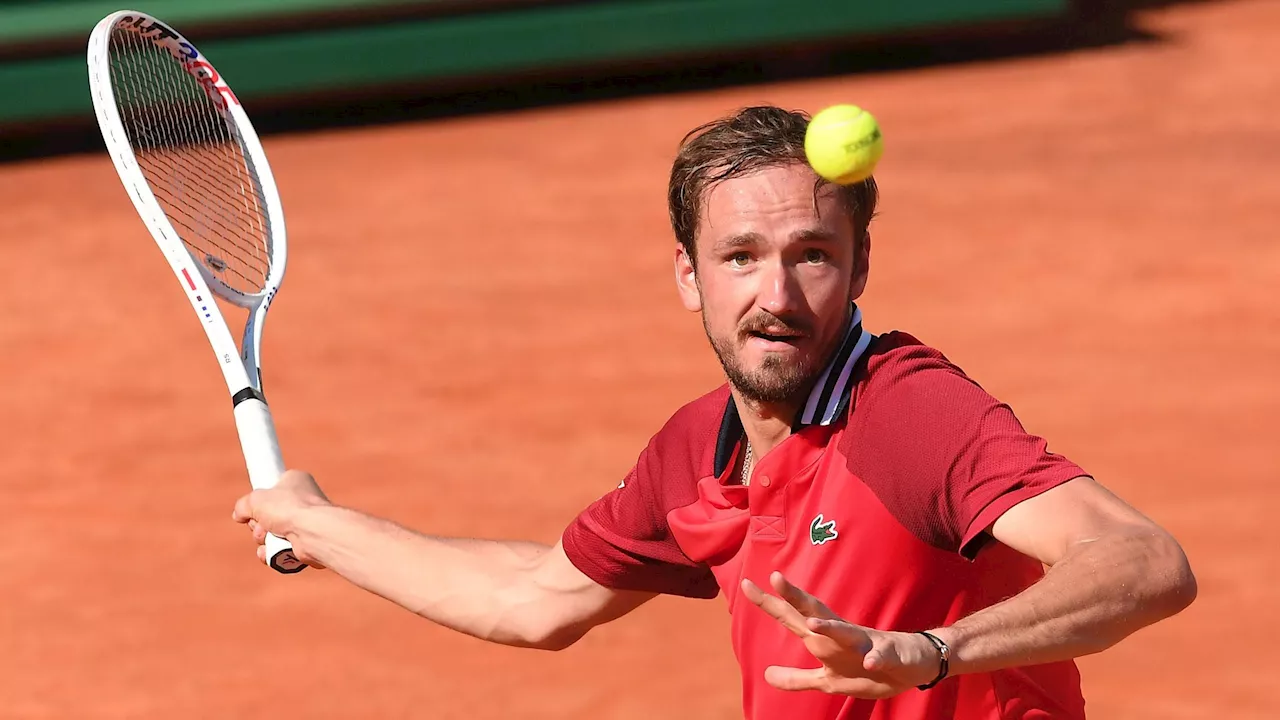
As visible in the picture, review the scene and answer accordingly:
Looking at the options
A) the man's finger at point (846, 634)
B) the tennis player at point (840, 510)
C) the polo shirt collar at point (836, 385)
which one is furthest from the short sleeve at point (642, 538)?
the man's finger at point (846, 634)

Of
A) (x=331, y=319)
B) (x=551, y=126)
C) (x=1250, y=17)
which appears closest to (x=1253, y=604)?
(x=331, y=319)

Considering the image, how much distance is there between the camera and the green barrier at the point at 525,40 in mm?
12023

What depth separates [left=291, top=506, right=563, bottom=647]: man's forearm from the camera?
3.71 meters

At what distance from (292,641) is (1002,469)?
386cm

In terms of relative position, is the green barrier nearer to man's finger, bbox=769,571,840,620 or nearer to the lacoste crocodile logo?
the lacoste crocodile logo

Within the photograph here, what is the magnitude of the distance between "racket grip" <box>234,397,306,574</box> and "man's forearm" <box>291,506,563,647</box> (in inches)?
5.3

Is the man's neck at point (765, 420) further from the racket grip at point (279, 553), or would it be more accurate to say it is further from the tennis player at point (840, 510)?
the racket grip at point (279, 553)

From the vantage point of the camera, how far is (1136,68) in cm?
1248

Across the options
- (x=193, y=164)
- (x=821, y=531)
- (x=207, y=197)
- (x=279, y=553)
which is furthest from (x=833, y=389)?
(x=193, y=164)

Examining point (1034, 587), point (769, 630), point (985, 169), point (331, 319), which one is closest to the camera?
point (1034, 587)

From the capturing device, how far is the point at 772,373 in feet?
10.1

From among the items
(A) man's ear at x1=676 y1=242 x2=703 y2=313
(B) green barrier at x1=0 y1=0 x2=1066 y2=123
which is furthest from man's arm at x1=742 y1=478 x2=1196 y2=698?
(B) green barrier at x1=0 y1=0 x2=1066 y2=123

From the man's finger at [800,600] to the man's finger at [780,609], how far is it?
11 mm

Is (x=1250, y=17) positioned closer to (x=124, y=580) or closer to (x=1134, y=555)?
(x=124, y=580)
